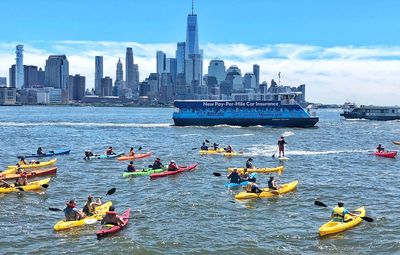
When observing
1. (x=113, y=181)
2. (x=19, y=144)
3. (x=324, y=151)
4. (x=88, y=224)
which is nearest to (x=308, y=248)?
(x=88, y=224)

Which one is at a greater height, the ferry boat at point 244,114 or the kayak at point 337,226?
the ferry boat at point 244,114

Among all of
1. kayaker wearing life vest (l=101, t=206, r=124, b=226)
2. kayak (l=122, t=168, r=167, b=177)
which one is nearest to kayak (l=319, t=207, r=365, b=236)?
kayaker wearing life vest (l=101, t=206, r=124, b=226)

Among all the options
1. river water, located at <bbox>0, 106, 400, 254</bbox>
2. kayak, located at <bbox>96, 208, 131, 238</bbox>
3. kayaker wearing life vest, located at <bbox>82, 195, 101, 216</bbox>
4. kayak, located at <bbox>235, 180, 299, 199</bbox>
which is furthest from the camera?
kayak, located at <bbox>235, 180, 299, 199</bbox>

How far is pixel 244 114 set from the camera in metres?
97.3

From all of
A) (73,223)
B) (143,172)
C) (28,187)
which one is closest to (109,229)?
(73,223)

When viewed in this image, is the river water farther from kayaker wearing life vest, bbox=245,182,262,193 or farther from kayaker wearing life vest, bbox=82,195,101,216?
kayaker wearing life vest, bbox=82,195,101,216

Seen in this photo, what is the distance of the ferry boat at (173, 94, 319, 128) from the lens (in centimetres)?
9531

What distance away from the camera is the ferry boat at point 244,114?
95.3 meters

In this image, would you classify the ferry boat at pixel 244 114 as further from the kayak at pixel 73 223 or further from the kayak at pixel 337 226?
the kayak at pixel 73 223

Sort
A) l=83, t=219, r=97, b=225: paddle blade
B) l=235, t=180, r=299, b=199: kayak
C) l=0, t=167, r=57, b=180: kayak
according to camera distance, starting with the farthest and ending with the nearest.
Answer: l=0, t=167, r=57, b=180: kayak → l=235, t=180, r=299, b=199: kayak → l=83, t=219, r=97, b=225: paddle blade

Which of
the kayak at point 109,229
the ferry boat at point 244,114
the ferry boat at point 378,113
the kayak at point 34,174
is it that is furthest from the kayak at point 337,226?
the ferry boat at point 378,113

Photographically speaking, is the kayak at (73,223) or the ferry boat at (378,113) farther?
the ferry boat at (378,113)

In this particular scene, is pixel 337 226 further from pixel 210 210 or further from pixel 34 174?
pixel 34 174

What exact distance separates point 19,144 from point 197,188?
43.7 meters
